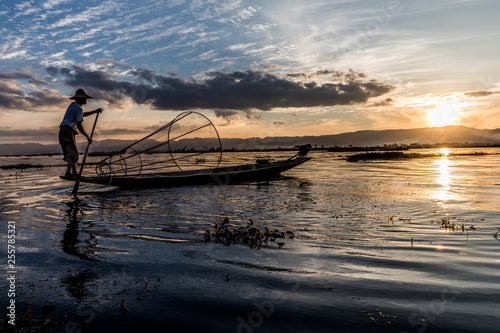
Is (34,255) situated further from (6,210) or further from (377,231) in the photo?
(377,231)

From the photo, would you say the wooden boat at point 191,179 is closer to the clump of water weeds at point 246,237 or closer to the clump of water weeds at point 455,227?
the clump of water weeds at point 246,237

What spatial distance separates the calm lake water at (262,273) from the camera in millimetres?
4121

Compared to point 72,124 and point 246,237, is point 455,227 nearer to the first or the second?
point 246,237

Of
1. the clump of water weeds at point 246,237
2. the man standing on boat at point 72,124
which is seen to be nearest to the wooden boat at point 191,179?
the man standing on boat at point 72,124

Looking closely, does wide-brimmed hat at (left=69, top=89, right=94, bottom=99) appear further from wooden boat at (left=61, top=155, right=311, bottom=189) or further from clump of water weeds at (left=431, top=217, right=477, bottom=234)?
clump of water weeds at (left=431, top=217, right=477, bottom=234)

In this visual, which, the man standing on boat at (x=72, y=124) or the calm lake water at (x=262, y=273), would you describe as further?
the man standing on boat at (x=72, y=124)

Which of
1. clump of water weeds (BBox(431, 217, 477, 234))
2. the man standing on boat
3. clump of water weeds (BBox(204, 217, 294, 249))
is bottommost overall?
clump of water weeds (BBox(431, 217, 477, 234))

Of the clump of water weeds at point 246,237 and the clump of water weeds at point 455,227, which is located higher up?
the clump of water weeds at point 246,237

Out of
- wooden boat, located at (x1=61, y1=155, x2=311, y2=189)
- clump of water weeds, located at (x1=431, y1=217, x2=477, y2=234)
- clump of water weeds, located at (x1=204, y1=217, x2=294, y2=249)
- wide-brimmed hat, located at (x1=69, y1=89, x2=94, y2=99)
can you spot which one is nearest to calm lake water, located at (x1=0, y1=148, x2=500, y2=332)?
clump of water weeds, located at (x1=431, y1=217, x2=477, y2=234)

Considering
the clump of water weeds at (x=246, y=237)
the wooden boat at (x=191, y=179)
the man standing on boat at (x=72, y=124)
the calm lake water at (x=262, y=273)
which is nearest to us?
the calm lake water at (x=262, y=273)

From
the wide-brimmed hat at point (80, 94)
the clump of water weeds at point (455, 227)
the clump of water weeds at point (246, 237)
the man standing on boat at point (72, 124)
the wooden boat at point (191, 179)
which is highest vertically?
the wide-brimmed hat at point (80, 94)

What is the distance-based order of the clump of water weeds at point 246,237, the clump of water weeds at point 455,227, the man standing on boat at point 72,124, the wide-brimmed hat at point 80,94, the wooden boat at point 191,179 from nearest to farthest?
the clump of water weeds at point 246,237 → the clump of water weeds at point 455,227 → the man standing on boat at point 72,124 → the wide-brimmed hat at point 80,94 → the wooden boat at point 191,179

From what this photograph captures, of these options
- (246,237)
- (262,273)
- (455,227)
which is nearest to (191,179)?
(246,237)

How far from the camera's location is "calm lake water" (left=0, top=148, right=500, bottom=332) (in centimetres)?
412
